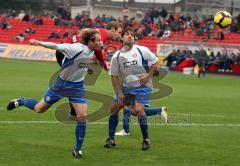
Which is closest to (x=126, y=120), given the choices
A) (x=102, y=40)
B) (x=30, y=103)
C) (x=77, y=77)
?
(x=102, y=40)

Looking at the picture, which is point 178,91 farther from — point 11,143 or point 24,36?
point 24,36

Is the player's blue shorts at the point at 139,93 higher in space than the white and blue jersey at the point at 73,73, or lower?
lower

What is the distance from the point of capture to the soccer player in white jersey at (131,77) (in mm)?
11023

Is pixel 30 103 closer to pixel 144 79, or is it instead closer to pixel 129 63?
pixel 129 63

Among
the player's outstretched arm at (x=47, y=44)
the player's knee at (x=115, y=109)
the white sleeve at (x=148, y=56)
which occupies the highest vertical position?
the player's outstretched arm at (x=47, y=44)

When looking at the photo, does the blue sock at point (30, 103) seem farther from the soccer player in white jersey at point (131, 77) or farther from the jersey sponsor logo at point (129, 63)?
the jersey sponsor logo at point (129, 63)

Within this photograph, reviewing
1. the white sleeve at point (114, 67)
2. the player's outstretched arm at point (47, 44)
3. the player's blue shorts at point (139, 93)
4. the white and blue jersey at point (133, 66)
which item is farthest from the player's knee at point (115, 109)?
the player's outstretched arm at point (47, 44)

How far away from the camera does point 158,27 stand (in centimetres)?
4981

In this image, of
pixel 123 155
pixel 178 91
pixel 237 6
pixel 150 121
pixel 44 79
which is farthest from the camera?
pixel 237 6

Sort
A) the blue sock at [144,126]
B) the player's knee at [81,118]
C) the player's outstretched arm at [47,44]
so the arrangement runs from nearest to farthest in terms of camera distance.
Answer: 1. the player's outstretched arm at [47,44]
2. the player's knee at [81,118]
3. the blue sock at [144,126]

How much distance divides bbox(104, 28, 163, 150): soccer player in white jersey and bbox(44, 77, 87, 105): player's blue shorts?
0.93 meters

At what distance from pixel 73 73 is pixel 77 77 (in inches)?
4.4

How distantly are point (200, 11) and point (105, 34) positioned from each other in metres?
41.6

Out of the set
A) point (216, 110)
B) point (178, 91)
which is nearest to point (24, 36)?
point (178, 91)
